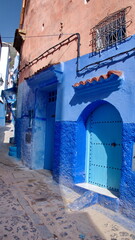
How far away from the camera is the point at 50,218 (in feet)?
11.1

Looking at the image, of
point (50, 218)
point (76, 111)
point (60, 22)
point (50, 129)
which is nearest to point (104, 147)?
point (76, 111)

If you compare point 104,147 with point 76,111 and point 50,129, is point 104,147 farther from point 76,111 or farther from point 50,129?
point 50,129

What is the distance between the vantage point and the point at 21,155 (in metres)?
7.80

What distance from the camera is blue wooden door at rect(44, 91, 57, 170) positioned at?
677 cm

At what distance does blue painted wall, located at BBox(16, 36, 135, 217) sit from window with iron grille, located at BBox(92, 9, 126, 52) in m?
0.28

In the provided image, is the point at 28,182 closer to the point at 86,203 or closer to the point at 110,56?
the point at 86,203

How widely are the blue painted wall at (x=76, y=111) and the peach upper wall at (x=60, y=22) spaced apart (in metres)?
0.53

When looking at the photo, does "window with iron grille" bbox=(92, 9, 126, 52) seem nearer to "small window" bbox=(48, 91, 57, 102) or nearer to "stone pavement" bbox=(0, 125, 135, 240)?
"small window" bbox=(48, 91, 57, 102)

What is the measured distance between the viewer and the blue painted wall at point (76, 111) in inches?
147

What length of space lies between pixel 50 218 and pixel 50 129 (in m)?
3.77

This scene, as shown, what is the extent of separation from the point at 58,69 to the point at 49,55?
1269mm

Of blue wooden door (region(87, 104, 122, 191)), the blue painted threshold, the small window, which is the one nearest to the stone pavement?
the blue painted threshold

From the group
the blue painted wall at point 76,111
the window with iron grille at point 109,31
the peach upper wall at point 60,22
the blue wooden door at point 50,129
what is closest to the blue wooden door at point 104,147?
the blue painted wall at point 76,111

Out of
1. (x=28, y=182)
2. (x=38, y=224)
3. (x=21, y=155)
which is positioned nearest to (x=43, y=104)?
(x=21, y=155)
